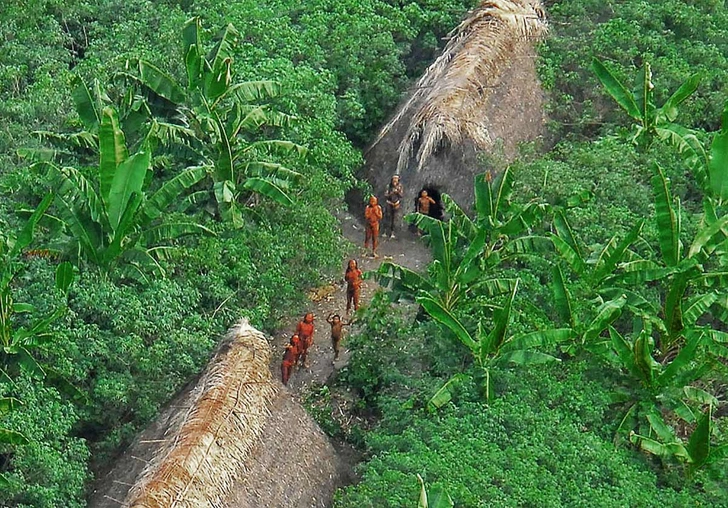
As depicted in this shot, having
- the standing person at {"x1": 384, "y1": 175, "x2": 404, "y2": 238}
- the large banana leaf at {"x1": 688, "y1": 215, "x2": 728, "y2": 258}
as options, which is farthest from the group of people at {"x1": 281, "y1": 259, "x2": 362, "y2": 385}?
the large banana leaf at {"x1": 688, "y1": 215, "x2": 728, "y2": 258}

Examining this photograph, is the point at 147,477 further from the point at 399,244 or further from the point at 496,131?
the point at 496,131

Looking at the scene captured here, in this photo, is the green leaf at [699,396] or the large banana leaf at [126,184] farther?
the large banana leaf at [126,184]

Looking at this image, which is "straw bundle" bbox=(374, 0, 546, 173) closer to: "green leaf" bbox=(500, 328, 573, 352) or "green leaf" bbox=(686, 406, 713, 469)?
"green leaf" bbox=(500, 328, 573, 352)

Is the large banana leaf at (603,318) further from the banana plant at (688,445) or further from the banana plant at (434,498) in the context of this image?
the banana plant at (434,498)

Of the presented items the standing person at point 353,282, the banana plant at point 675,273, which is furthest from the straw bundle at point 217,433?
the banana plant at point 675,273

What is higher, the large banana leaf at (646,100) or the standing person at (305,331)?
the large banana leaf at (646,100)

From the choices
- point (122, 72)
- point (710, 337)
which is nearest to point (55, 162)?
point (122, 72)

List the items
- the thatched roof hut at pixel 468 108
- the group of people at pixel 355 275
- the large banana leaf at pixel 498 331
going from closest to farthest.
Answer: the large banana leaf at pixel 498 331
the group of people at pixel 355 275
the thatched roof hut at pixel 468 108
